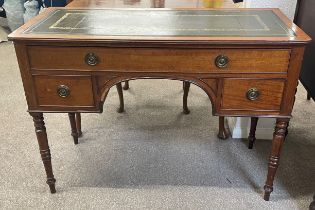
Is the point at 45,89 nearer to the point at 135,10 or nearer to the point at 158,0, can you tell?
the point at 135,10

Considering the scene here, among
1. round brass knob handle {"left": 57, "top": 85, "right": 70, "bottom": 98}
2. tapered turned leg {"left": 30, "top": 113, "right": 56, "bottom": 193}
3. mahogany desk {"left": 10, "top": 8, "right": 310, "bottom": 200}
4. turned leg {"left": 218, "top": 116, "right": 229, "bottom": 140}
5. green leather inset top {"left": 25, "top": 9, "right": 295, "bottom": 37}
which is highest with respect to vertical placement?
green leather inset top {"left": 25, "top": 9, "right": 295, "bottom": 37}

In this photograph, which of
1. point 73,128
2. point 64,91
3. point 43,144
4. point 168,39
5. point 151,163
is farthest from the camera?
point 73,128

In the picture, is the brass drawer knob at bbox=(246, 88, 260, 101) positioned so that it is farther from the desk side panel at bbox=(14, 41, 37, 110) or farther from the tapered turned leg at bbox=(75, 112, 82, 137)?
the tapered turned leg at bbox=(75, 112, 82, 137)

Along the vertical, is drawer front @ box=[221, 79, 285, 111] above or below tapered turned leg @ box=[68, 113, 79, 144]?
above

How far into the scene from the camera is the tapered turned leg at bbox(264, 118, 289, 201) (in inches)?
50.6

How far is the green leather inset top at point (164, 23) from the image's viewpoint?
1.20m

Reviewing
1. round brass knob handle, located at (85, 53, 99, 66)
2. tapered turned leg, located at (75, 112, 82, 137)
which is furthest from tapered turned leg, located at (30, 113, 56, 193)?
tapered turned leg, located at (75, 112, 82, 137)

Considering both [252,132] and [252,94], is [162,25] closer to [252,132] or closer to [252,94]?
[252,94]

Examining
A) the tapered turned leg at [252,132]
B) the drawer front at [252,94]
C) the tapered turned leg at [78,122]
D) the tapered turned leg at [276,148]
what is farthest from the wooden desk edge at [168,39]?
the tapered turned leg at [78,122]

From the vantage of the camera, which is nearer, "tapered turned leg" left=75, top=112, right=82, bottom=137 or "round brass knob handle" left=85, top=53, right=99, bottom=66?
"round brass knob handle" left=85, top=53, right=99, bottom=66

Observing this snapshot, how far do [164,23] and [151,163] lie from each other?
0.72 meters

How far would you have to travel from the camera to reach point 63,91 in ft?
4.13

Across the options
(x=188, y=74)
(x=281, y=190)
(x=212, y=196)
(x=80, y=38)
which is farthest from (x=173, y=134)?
(x=80, y=38)

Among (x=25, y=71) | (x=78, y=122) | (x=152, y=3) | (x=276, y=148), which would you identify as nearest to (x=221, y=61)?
(x=276, y=148)
